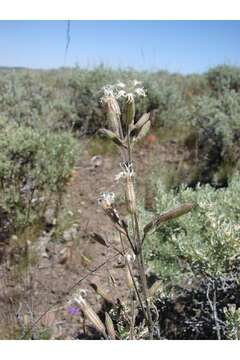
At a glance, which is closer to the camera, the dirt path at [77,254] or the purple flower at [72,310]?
the purple flower at [72,310]

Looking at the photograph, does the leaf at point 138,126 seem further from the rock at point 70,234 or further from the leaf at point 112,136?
the rock at point 70,234

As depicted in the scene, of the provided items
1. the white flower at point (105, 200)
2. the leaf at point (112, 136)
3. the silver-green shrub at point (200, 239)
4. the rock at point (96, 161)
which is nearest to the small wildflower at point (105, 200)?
the white flower at point (105, 200)

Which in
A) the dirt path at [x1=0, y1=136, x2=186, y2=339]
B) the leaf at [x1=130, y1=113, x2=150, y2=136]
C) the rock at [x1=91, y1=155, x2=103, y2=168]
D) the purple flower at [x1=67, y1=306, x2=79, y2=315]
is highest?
the rock at [x1=91, y1=155, x2=103, y2=168]

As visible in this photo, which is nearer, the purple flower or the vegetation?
the vegetation

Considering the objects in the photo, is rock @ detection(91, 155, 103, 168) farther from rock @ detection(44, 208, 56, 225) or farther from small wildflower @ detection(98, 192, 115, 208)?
small wildflower @ detection(98, 192, 115, 208)

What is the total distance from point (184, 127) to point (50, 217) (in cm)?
145

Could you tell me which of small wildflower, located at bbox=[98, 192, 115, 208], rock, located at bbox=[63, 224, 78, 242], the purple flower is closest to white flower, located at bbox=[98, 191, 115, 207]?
small wildflower, located at bbox=[98, 192, 115, 208]

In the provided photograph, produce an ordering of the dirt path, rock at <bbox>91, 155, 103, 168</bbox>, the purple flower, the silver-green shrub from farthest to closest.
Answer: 1. rock at <bbox>91, 155, 103, 168</bbox>
2. the dirt path
3. the purple flower
4. the silver-green shrub

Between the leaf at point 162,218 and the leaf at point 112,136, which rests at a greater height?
the leaf at point 112,136

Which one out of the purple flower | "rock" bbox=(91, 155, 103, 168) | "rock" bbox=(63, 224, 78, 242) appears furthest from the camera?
"rock" bbox=(91, 155, 103, 168)

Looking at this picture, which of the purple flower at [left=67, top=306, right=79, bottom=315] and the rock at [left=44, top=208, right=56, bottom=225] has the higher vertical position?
the rock at [left=44, top=208, right=56, bottom=225]

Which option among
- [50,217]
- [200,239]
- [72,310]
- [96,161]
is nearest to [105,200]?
[200,239]
